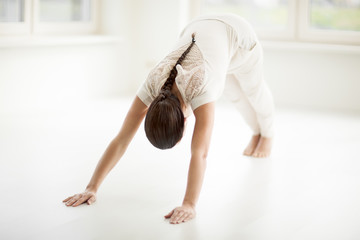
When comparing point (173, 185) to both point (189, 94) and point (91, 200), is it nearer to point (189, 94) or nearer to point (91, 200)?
point (91, 200)

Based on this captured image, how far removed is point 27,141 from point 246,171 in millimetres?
1407

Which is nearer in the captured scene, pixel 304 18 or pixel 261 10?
pixel 304 18

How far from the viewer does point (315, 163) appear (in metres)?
3.12

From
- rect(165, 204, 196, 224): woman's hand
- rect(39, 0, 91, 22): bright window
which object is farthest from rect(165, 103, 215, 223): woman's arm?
rect(39, 0, 91, 22): bright window

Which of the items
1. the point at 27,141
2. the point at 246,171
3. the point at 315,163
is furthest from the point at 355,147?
the point at 27,141

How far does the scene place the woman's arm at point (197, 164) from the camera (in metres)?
2.13

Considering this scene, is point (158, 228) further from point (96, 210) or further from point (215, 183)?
point (215, 183)

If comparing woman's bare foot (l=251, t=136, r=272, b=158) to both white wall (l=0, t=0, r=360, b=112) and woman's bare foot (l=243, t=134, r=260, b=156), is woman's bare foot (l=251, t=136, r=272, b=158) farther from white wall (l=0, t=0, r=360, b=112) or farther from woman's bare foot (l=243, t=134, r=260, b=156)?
white wall (l=0, t=0, r=360, b=112)

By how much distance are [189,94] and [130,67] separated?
3.41 meters

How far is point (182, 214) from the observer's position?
213 cm

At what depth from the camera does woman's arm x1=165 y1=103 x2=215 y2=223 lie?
213 cm

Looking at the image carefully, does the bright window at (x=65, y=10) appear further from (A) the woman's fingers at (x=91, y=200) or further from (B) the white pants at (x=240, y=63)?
(A) the woman's fingers at (x=91, y=200)

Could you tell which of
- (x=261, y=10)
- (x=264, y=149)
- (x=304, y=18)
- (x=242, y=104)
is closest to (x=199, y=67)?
(x=242, y=104)

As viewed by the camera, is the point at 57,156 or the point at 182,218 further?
the point at 57,156
